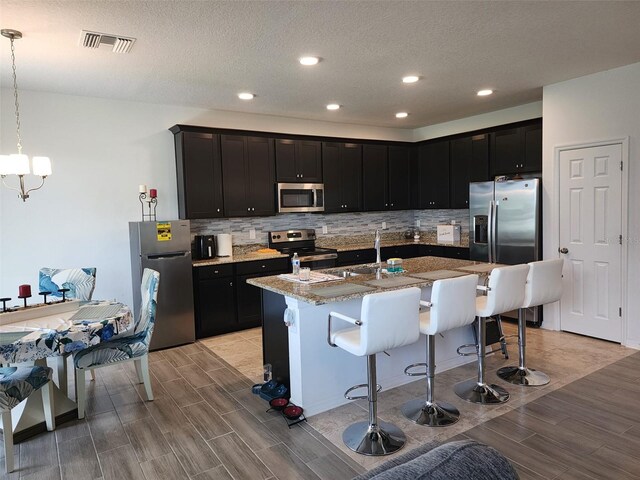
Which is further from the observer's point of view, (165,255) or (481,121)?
(481,121)

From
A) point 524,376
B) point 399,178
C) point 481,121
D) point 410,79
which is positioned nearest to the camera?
point 524,376

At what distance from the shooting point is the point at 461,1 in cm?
273

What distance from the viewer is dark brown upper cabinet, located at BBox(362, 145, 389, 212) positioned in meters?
6.61

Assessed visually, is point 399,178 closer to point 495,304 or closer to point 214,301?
point 214,301

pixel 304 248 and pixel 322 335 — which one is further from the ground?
pixel 304 248

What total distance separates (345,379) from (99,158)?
3660mm

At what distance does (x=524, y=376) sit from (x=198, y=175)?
398 cm

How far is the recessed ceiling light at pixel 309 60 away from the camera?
12.0 feet

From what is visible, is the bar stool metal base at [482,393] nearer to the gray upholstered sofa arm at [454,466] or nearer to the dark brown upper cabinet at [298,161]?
the gray upholstered sofa arm at [454,466]

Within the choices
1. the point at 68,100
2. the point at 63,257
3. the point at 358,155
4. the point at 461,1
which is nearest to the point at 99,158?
the point at 68,100

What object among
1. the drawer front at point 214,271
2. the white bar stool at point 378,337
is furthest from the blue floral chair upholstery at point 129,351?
the white bar stool at point 378,337

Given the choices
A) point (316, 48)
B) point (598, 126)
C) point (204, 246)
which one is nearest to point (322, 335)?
point (316, 48)

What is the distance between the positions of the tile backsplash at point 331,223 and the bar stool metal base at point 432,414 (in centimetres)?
342

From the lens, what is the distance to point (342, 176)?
6.37 metres
